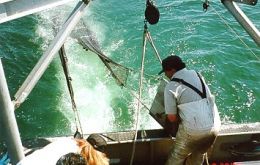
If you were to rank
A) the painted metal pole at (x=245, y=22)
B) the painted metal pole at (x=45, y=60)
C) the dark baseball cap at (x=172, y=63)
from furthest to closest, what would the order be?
the dark baseball cap at (x=172, y=63) → the painted metal pole at (x=245, y=22) → the painted metal pole at (x=45, y=60)

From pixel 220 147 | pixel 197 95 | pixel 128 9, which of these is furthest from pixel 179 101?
pixel 128 9

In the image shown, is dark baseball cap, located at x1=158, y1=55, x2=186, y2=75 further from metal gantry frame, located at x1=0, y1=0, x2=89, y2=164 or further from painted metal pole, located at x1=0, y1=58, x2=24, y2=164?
painted metal pole, located at x1=0, y1=58, x2=24, y2=164

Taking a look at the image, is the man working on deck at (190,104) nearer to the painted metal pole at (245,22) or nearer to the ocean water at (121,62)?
the painted metal pole at (245,22)

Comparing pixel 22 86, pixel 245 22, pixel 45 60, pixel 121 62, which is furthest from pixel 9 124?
pixel 121 62

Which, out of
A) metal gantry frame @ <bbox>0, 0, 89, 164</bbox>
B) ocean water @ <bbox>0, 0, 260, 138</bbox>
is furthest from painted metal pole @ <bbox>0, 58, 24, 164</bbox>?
ocean water @ <bbox>0, 0, 260, 138</bbox>

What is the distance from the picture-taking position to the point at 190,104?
4848 mm

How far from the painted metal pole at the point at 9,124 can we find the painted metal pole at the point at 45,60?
259 mm

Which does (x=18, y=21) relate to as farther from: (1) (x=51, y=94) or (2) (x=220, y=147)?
(2) (x=220, y=147)

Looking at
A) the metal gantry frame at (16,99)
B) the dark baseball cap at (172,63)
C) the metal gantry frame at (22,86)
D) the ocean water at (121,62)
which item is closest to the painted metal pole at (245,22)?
the metal gantry frame at (22,86)

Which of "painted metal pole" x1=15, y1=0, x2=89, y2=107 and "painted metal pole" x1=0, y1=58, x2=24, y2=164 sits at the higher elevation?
"painted metal pole" x1=15, y1=0, x2=89, y2=107

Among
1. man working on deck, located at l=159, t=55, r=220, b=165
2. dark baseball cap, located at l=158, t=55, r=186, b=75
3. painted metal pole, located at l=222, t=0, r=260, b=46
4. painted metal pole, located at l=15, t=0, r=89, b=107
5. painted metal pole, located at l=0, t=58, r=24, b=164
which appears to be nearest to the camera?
painted metal pole, located at l=0, t=58, r=24, b=164

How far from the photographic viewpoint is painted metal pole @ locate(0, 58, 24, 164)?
2877mm

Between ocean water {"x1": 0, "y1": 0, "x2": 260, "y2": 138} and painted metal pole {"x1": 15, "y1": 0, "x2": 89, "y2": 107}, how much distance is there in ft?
22.7

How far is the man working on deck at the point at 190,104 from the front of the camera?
4.85 metres
